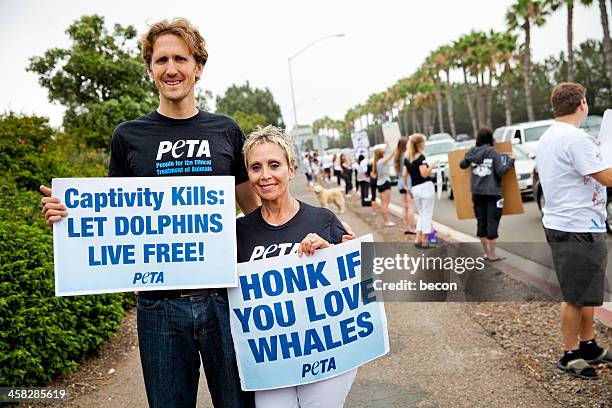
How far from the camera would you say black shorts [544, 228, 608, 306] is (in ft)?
13.4


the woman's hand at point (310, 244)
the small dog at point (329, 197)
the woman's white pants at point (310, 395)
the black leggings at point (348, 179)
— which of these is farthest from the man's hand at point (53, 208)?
the black leggings at point (348, 179)

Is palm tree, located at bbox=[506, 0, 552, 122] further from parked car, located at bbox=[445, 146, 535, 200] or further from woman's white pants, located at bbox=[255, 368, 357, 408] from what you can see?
woman's white pants, located at bbox=[255, 368, 357, 408]

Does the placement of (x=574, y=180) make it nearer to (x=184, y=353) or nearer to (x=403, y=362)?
(x=403, y=362)

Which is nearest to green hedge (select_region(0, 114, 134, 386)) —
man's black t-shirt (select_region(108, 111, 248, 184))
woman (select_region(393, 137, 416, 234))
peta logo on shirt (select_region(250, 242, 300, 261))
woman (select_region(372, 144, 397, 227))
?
man's black t-shirt (select_region(108, 111, 248, 184))

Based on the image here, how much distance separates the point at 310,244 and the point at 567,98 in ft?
9.11

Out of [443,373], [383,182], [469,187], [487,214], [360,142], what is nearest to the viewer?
[443,373]

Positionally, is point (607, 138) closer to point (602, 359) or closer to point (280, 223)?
point (602, 359)

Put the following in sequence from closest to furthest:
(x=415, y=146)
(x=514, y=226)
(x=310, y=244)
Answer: (x=310, y=244)
(x=415, y=146)
(x=514, y=226)

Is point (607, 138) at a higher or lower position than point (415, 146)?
lower

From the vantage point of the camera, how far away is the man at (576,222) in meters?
4.04

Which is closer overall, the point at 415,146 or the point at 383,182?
the point at 415,146

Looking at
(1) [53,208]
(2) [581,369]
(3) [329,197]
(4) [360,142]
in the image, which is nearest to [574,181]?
(2) [581,369]

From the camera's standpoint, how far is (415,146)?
8.89m

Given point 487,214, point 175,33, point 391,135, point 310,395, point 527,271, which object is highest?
point 391,135
